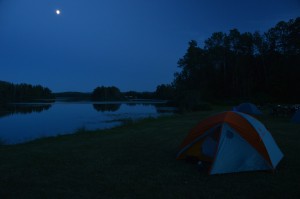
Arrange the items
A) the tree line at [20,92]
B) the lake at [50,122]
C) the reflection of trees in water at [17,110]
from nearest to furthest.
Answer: the lake at [50,122]
the reflection of trees in water at [17,110]
the tree line at [20,92]

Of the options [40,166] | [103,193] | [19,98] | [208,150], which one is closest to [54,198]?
[103,193]

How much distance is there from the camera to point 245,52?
50438mm

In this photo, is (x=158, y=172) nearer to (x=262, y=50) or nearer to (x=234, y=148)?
(x=234, y=148)

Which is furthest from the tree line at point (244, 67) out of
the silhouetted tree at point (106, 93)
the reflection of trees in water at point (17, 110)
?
the silhouetted tree at point (106, 93)

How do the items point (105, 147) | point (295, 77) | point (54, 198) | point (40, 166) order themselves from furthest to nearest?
point (295, 77), point (105, 147), point (40, 166), point (54, 198)

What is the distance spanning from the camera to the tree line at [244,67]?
39.4 metres

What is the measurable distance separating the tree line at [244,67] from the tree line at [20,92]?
57.1m

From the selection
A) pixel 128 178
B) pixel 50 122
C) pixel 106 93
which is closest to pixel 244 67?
pixel 50 122

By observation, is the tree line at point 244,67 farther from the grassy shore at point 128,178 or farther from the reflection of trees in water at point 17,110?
the grassy shore at point 128,178

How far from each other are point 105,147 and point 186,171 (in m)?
3.96

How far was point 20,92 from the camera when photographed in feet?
292

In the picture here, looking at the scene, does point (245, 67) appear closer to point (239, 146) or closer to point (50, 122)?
point (50, 122)

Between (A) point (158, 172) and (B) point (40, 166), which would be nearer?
(A) point (158, 172)

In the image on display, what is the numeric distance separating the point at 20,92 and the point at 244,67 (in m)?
79.7
